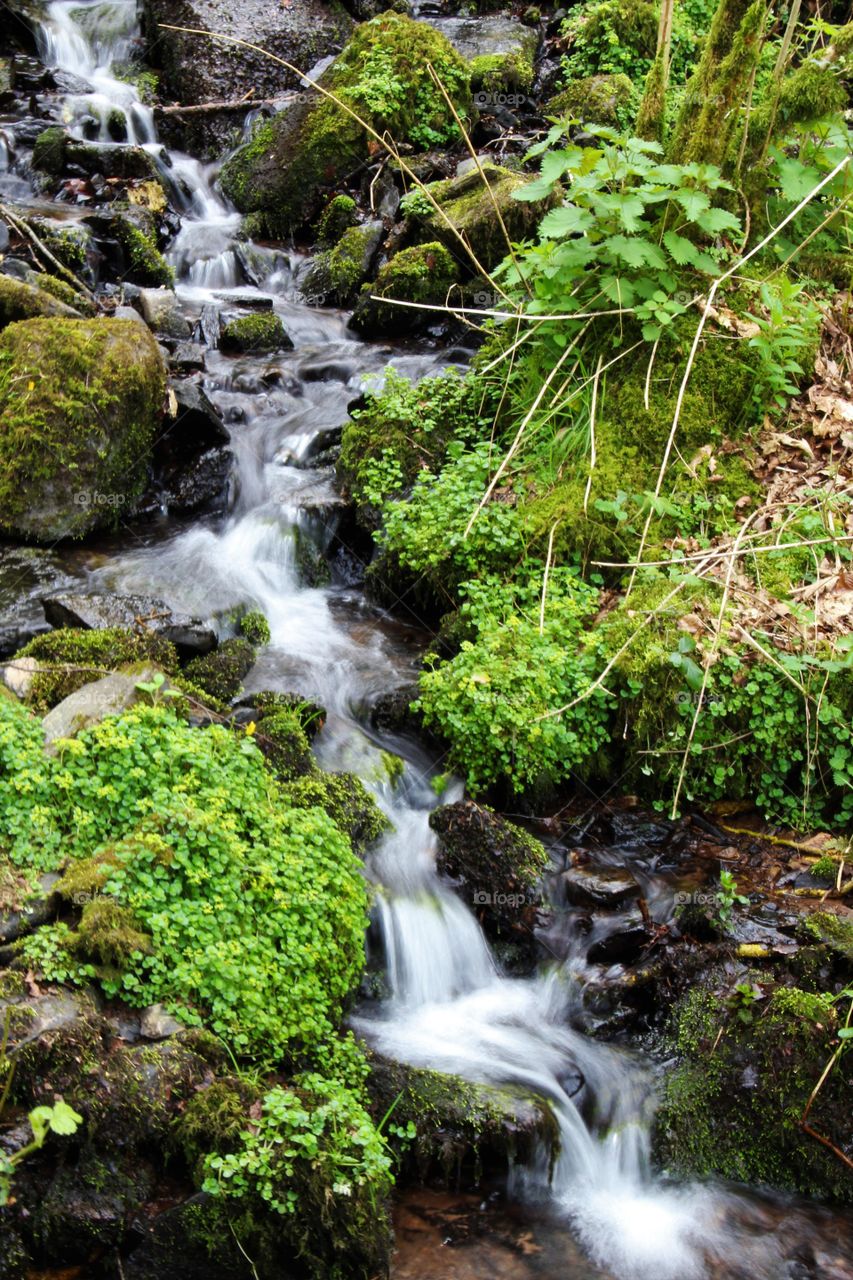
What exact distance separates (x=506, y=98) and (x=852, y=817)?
12283 millimetres

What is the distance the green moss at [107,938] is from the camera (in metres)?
3.72

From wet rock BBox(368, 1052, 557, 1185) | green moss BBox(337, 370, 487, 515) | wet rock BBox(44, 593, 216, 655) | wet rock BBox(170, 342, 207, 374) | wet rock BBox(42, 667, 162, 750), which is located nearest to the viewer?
wet rock BBox(368, 1052, 557, 1185)

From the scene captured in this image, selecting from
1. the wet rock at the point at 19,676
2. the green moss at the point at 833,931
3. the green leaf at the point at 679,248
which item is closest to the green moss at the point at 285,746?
the wet rock at the point at 19,676

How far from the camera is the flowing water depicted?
163 inches

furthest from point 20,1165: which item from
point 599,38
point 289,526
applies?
point 599,38

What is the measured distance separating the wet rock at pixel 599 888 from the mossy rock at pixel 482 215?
20.3 feet

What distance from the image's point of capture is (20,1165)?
3.20m

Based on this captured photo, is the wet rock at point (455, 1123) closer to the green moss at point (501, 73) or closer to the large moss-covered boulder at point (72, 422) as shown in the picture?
the large moss-covered boulder at point (72, 422)

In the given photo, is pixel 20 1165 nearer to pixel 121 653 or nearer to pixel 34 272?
pixel 121 653

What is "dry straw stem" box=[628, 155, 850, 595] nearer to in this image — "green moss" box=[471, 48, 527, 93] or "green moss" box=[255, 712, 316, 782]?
"green moss" box=[255, 712, 316, 782]

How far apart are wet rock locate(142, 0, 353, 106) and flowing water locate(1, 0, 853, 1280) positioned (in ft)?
15.0

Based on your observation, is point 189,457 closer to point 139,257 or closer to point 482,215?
point 139,257

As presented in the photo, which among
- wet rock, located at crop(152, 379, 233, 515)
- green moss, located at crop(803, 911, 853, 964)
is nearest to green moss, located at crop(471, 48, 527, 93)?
wet rock, located at crop(152, 379, 233, 515)

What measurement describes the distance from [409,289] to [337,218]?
2.75 metres
